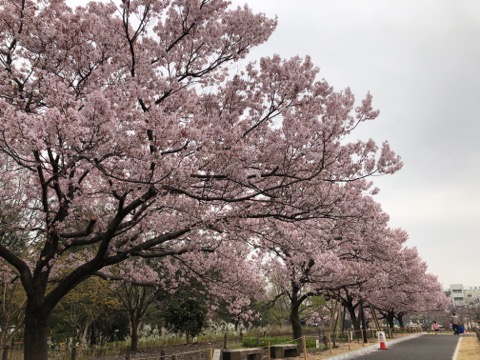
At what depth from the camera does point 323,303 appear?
4772 centimetres

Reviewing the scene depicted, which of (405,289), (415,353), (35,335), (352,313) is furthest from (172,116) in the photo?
(405,289)

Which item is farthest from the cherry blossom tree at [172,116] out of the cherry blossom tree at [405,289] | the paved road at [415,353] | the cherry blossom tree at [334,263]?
the cherry blossom tree at [405,289]

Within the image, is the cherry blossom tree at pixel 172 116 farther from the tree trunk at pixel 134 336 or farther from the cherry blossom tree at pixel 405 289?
the cherry blossom tree at pixel 405 289

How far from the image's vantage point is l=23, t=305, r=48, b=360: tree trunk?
9.04 meters

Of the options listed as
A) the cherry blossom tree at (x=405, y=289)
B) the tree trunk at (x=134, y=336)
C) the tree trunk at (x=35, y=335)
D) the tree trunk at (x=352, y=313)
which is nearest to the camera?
the tree trunk at (x=35, y=335)

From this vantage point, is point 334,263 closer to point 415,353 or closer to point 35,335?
point 415,353

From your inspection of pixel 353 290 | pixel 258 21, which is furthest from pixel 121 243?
pixel 353 290

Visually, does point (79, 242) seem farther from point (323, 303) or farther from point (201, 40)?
point (323, 303)

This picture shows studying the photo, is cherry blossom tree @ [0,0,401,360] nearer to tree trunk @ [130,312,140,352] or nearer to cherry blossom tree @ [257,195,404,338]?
cherry blossom tree @ [257,195,404,338]

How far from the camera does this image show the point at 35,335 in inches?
361

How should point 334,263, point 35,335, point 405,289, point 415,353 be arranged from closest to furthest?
point 35,335 → point 415,353 → point 334,263 → point 405,289

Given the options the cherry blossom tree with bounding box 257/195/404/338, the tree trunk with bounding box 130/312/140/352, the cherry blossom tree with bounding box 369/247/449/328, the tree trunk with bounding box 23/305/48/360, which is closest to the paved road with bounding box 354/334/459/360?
the cherry blossom tree with bounding box 257/195/404/338

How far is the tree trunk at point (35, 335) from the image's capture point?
29.7 feet

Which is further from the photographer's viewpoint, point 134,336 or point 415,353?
point 134,336
